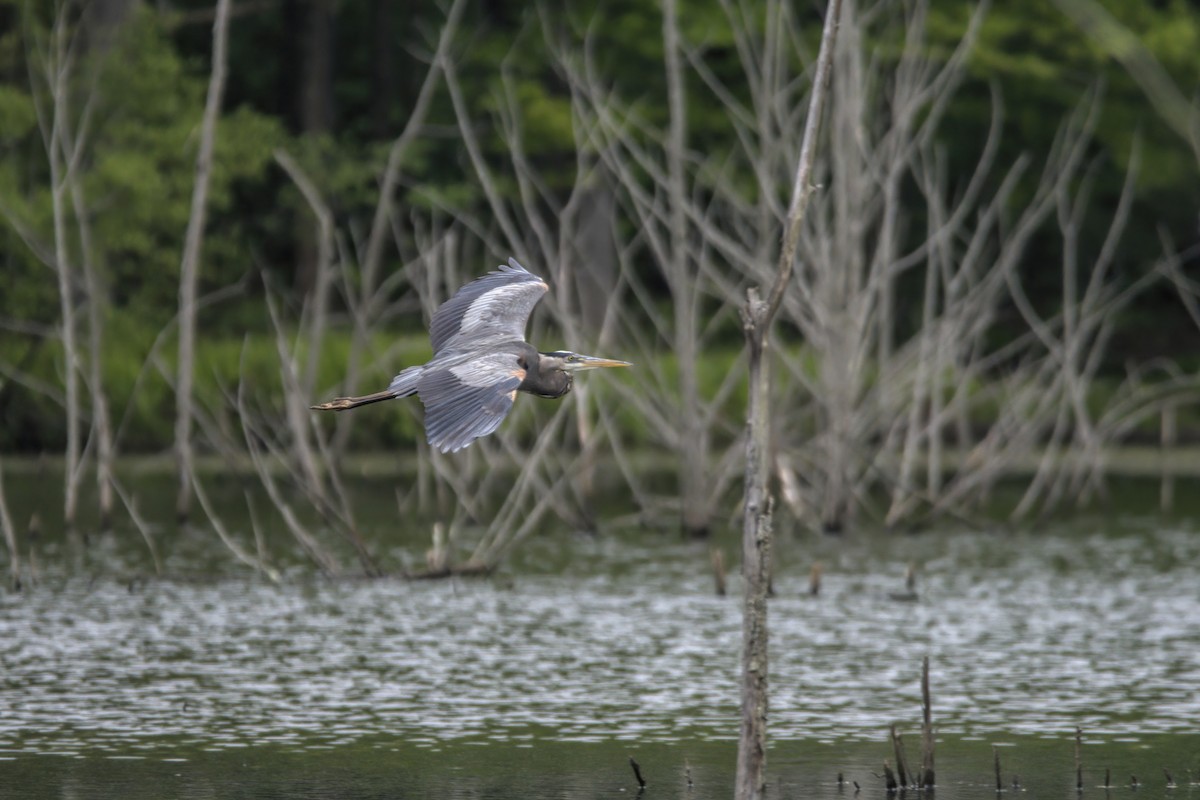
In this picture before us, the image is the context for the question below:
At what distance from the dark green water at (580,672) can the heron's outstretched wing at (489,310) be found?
1967mm

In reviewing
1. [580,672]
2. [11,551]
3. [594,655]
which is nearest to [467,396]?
[580,672]

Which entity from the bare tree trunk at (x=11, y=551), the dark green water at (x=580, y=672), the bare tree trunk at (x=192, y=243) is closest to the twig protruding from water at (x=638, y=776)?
the dark green water at (x=580, y=672)

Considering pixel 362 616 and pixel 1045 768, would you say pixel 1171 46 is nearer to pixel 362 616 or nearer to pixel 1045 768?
pixel 362 616

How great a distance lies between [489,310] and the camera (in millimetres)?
9164

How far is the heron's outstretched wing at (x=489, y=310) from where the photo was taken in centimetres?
891

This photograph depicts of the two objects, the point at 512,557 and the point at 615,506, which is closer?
the point at 512,557

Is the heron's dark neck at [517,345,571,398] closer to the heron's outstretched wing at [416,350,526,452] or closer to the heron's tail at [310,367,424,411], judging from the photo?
the heron's outstretched wing at [416,350,526,452]

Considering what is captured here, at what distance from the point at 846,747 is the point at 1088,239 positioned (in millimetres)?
25640

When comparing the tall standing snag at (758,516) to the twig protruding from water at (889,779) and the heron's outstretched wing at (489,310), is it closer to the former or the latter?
the twig protruding from water at (889,779)

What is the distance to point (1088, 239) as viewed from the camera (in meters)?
34.2

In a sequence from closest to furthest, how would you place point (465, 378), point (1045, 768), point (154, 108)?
point (465, 378) → point (1045, 768) → point (154, 108)

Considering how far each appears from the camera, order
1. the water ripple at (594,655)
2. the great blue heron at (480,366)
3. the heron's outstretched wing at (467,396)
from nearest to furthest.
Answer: the heron's outstretched wing at (467,396) → the great blue heron at (480,366) → the water ripple at (594,655)

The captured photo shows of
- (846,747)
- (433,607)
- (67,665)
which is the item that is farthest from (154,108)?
(846,747)

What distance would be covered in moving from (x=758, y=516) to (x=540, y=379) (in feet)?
4.04
